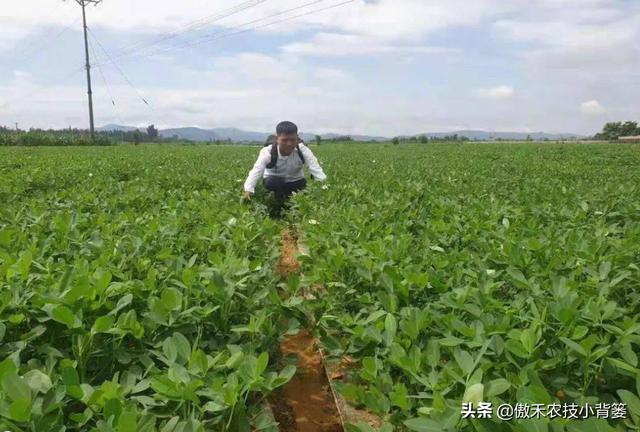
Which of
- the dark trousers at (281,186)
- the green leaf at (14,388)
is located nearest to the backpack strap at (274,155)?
the dark trousers at (281,186)

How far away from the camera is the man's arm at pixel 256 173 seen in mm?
6316

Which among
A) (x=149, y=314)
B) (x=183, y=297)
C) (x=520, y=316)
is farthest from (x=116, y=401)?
(x=520, y=316)

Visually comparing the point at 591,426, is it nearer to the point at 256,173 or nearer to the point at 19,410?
the point at 19,410

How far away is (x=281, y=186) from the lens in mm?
7648

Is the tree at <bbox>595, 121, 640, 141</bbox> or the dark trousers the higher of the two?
the tree at <bbox>595, 121, 640, 141</bbox>

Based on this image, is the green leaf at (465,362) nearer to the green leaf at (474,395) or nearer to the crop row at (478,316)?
the crop row at (478,316)

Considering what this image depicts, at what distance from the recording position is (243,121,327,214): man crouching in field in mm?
6895

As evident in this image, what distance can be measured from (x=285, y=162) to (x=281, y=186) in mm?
383

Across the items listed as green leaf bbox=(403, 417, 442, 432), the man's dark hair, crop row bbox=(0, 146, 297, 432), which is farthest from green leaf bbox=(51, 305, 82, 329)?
the man's dark hair

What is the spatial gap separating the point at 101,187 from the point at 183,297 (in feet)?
15.4

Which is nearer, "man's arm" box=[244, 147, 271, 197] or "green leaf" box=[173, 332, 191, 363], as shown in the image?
"green leaf" box=[173, 332, 191, 363]

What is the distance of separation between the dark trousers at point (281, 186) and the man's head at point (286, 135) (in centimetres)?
64

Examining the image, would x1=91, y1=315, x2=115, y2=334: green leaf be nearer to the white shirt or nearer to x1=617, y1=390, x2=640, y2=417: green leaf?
x1=617, y1=390, x2=640, y2=417: green leaf

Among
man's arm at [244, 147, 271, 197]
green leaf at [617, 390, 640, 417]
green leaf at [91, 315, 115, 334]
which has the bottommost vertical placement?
green leaf at [617, 390, 640, 417]
